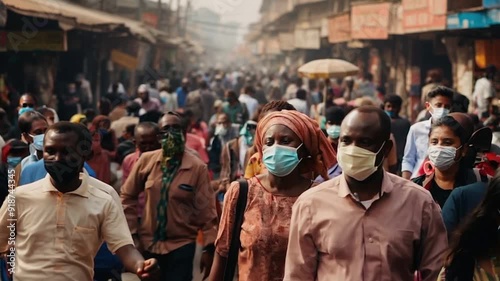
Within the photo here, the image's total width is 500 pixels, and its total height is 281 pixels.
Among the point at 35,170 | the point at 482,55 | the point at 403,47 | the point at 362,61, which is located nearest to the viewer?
the point at 35,170

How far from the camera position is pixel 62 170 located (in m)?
4.22

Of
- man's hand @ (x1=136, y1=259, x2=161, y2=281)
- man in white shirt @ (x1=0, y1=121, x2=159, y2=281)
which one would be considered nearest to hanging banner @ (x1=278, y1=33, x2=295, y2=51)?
man in white shirt @ (x1=0, y1=121, x2=159, y2=281)

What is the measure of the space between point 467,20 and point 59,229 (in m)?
12.1

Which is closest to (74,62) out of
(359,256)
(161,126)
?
(161,126)

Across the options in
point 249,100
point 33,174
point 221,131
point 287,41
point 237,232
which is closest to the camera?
point 237,232

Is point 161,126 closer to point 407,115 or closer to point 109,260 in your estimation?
point 109,260

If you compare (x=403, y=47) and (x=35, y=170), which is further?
(x=403, y=47)

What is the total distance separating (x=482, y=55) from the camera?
53.0 feet

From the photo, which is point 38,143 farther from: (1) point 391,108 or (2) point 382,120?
(1) point 391,108

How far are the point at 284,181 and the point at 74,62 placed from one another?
1926 cm

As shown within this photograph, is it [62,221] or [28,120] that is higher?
[28,120]

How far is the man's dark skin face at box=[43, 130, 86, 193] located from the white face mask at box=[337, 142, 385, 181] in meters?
1.35

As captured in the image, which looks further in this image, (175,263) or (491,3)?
(491,3)

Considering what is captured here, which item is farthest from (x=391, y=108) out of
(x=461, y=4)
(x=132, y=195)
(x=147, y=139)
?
(x=461, y=4)
